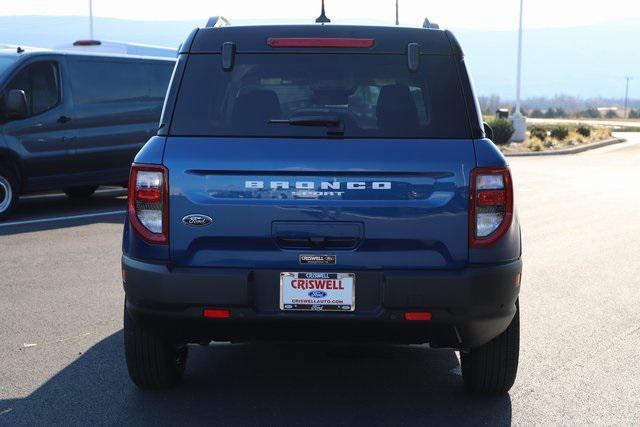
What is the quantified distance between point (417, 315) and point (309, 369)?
1.47 m

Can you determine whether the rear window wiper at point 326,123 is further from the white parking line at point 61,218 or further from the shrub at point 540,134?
the shrub at point 540,134

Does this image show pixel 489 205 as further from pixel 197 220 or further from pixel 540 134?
pixel 540 134

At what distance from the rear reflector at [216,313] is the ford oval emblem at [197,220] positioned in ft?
1.28

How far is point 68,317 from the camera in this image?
288 inches

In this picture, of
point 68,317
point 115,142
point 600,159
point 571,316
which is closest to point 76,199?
point 115,142

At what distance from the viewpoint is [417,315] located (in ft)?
15.3

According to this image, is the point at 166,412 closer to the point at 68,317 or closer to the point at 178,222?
the point at 178,222

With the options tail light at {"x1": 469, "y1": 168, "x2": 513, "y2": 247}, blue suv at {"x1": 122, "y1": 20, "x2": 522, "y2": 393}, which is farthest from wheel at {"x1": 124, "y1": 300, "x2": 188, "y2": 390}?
tail light at {"x1": 469, "y1": 168, "x2": 513, "y2": 247}

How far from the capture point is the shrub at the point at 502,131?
115 feet

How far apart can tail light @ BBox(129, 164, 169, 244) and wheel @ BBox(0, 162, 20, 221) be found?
858 centimetres

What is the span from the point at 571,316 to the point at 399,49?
3.38m

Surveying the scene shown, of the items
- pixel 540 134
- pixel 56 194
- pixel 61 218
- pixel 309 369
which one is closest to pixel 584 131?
pixel 540 134

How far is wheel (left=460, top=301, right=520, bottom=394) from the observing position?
205 inches

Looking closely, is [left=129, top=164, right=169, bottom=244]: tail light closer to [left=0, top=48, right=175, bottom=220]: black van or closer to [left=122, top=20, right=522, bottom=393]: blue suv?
[left=122, top=20, right=522, bottom=393]: blue suv
